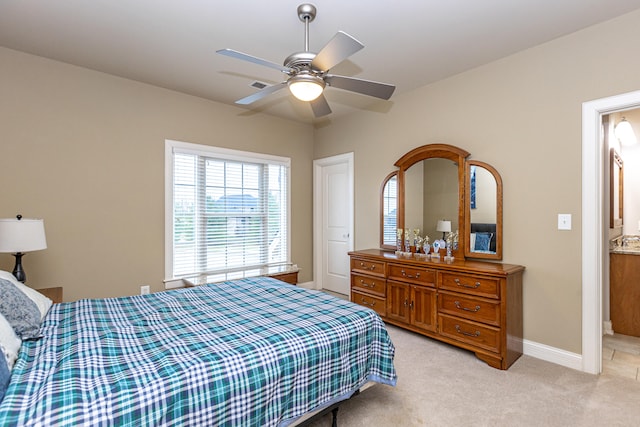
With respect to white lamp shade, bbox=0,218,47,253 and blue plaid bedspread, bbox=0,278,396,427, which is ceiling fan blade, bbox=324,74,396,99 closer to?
blue plaid bedspread, bbox=0,278,396,427

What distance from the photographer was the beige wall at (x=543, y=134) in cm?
247

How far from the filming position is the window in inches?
151

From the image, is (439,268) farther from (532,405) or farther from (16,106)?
(16,106)

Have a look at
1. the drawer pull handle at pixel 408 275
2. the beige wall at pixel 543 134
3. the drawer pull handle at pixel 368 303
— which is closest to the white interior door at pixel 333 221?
the drawer pull handle at pixel 368 303

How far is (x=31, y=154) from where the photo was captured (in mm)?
2934

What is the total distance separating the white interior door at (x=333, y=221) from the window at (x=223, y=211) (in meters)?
0.57

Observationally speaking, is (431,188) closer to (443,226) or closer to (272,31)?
(443,226)

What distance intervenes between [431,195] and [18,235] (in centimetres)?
372

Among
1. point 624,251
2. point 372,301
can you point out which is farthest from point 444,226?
point 624,251

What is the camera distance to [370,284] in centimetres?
364

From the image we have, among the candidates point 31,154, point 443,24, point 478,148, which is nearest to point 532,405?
point 478,148

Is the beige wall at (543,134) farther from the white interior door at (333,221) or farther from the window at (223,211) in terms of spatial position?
the window at (223,211)

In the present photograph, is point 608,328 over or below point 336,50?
below

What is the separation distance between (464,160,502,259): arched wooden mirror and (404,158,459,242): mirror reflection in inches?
5.8
